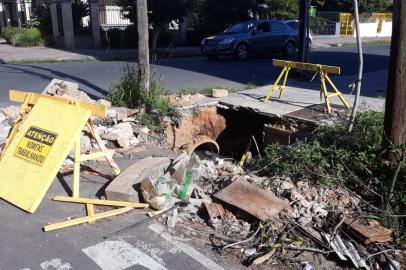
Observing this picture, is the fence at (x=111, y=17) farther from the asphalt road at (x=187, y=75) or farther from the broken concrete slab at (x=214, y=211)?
the broken concrete slab at (x=214, y=211)

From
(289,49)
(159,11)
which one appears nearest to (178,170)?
(289,49)

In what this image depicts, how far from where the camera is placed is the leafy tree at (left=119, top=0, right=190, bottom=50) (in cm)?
2494

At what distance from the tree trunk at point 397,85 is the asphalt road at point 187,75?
5.89 metres

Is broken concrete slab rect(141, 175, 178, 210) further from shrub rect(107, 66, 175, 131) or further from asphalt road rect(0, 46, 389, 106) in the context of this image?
asphalt road rect(0, 46, 389, 106)

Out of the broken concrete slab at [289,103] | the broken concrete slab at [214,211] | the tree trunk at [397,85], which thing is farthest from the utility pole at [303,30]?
the broken concrete slab at [214,211]

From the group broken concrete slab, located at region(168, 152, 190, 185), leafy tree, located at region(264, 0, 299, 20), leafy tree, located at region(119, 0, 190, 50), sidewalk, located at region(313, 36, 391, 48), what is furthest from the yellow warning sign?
leafy tree, located at region(264, 0, 299, 20)

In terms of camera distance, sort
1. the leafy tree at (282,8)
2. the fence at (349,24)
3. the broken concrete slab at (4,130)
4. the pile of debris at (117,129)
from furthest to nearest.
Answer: the fence at (349,24) → the leafy tree at (282,8) → the broken concrete slab at (4,130) → the pile of debris at (117,129)

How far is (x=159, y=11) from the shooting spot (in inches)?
992

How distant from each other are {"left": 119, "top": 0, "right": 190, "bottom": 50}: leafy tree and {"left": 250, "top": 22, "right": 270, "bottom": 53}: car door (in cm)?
628

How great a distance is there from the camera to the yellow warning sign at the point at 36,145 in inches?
218

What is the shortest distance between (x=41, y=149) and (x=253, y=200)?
2604 millimetres

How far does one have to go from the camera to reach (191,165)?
6234 mm

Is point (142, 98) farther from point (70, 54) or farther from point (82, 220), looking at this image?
point (70, 54)

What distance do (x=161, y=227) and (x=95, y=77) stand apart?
Result: 404 inches
